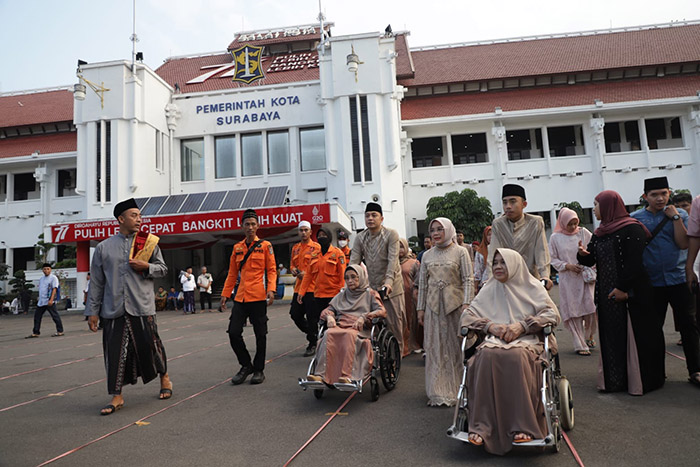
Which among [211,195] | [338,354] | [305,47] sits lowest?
[338,354]

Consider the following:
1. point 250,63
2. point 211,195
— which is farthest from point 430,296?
point 250,63

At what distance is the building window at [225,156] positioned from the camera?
25.6 metres

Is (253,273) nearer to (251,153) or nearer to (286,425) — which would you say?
(286,425)

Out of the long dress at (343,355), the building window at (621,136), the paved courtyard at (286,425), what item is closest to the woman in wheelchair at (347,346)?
the long dress at (343,355)

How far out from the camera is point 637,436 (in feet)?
11.0

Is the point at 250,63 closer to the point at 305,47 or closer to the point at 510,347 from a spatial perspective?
the point at 305,47

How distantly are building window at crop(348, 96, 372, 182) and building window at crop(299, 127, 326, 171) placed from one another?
296cm

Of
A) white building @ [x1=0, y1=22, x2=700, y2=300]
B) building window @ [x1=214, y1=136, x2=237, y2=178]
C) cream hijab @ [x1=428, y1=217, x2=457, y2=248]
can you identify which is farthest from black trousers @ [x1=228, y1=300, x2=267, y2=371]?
building window @ [x1=214, y1=136, x2=237, y2=178]

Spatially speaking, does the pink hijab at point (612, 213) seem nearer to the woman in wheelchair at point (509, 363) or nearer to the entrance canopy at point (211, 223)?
the woman in wheelchair at point (509, 363)

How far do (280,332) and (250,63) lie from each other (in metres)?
19.6

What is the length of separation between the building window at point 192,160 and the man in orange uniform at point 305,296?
19537 millimetres

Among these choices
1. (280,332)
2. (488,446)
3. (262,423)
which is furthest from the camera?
(280,332)

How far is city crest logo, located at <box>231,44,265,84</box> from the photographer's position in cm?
2578

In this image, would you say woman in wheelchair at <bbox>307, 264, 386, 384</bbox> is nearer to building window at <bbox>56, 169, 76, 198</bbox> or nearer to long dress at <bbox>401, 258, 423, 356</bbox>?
long dress at <bbox>401, 258, 423, 356</bbox>
